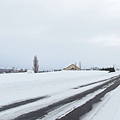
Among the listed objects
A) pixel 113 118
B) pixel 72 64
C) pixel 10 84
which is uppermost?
pixel 72 64

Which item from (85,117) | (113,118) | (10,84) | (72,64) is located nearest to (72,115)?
(85,117)

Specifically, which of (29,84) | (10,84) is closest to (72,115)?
(10,84)

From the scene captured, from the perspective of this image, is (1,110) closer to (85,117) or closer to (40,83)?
(85,117)

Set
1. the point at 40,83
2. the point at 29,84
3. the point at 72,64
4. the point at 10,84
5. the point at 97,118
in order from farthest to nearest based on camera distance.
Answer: the point at 72,64, the point at 40,83, the point at 29,84, the point at 10,84, the point at 97,118

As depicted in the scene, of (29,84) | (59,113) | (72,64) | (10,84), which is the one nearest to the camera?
(59,113)

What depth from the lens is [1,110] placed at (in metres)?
10.4

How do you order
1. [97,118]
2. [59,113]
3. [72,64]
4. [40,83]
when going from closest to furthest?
1. [97,118]
2. [59,113]
3. [40,83]
4. [72,64]

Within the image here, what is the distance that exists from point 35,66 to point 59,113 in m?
115

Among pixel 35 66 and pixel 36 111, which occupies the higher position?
pixel 35 66

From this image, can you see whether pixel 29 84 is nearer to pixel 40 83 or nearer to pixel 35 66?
pixel 40 83

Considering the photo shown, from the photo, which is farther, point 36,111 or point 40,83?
point 40,83

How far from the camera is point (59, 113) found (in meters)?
9.95

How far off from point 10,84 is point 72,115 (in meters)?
10.1

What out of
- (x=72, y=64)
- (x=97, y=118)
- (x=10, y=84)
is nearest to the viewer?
(x=97, y=118)
